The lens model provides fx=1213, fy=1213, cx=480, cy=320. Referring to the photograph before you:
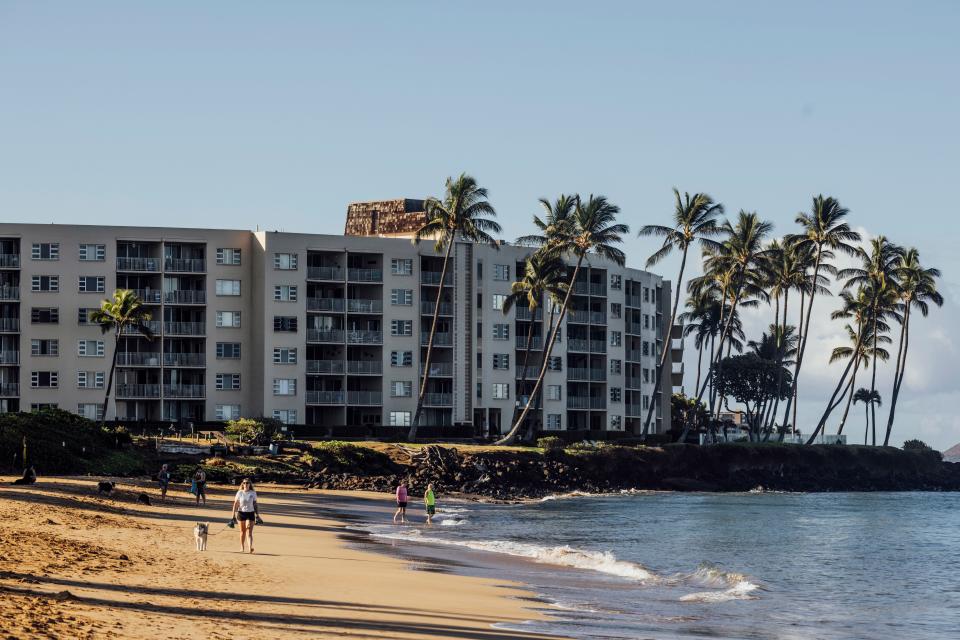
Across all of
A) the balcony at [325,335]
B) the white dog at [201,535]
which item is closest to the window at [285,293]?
the balcony at [325,335]

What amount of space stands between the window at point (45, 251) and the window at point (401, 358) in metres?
27.1

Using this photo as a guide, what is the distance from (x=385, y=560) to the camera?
34.2 meters

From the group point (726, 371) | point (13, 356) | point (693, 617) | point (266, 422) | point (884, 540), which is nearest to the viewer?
point (693, 617)

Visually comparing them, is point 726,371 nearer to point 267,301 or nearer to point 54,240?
point 267,301

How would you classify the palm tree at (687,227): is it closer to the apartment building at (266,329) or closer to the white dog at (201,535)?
the apartment building at (266,329)

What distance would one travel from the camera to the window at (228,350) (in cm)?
9588

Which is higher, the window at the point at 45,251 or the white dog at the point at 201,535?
the window at the point at 45,251

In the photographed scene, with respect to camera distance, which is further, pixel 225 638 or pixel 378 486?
pixel 378 486

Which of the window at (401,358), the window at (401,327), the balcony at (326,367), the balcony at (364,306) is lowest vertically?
the balcony at (326,367)

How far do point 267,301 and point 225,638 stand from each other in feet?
257

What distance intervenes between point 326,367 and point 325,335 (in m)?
2.57

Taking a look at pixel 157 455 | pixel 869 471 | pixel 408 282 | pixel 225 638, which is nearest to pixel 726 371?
pixel 869 471

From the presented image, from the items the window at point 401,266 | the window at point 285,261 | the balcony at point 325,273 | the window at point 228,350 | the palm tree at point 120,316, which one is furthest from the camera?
the window at point 401,266

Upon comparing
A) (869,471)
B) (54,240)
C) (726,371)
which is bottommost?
(869,471)
